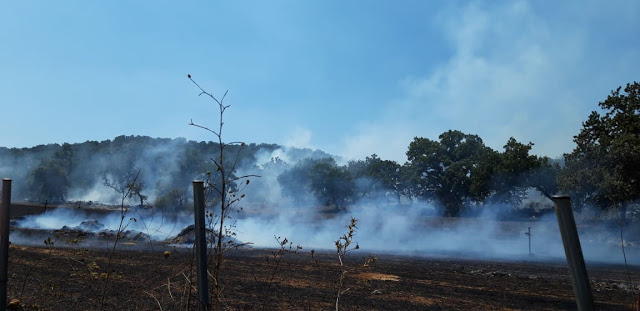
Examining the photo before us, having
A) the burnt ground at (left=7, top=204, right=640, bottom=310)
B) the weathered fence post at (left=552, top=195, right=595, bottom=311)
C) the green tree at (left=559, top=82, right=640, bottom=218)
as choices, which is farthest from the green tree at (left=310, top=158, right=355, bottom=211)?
the weathered fence post at (left=552, top=195, right=595, bottom=311)

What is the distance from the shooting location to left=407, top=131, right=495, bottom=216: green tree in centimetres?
5491

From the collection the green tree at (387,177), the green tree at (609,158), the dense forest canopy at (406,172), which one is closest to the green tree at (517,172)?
the dense forest canopy at (406,172)

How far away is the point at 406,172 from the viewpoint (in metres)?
60.2

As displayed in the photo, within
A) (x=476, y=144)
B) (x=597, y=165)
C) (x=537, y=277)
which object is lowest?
(x=537, y=277)

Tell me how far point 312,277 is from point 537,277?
30.9 ft

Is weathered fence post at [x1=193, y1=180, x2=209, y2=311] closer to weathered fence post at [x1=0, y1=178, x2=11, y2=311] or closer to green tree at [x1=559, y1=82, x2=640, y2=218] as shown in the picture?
weathered fence post at [x1=0, y1=178, x2=11, y2=311]

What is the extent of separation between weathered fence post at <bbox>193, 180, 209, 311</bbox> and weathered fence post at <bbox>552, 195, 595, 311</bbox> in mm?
2022

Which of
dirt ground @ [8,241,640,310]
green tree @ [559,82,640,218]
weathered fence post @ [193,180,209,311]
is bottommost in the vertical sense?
dirt ground @ [8,241,640,310]

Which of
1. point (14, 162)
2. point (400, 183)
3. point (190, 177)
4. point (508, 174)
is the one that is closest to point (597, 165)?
point (508, 174)

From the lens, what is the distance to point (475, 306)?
10.6 metres

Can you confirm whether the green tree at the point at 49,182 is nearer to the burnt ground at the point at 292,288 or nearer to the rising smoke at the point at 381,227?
the rising smoke at the point at 381,227

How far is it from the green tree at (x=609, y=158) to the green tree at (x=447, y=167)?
64.5ft

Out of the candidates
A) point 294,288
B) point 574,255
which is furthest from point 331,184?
point 574,255

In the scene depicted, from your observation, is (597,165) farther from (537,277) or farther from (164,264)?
(164,264)
